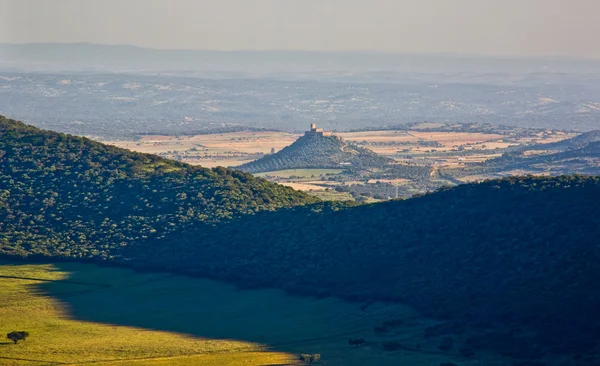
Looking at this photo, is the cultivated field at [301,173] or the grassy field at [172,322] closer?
the grassy field at [172,322]

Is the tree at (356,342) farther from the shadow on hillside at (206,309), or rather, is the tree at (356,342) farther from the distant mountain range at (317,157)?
the distant mountain range at (317,157)

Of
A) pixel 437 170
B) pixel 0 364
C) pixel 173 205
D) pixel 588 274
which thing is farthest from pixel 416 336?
pixel 437 170

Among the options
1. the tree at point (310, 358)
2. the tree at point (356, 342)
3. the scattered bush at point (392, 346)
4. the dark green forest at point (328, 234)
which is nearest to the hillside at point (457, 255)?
the dark green forest at point (328, 234)

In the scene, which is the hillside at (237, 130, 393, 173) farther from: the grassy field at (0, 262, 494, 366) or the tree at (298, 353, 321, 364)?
the tree at (298, 353, 321, 364)

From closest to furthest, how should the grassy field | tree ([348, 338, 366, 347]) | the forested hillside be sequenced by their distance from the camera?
the grassy field < tree ([348, 338, 366, 347]) < the forested hillside

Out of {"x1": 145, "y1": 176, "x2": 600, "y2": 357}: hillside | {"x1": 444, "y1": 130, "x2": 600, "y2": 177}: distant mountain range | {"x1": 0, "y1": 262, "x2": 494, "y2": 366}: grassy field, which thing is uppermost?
{"x1": 145, "y1": 176, "x2": 600, "y2": 357}: hillside

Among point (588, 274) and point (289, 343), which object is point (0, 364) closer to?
point (289, 343)

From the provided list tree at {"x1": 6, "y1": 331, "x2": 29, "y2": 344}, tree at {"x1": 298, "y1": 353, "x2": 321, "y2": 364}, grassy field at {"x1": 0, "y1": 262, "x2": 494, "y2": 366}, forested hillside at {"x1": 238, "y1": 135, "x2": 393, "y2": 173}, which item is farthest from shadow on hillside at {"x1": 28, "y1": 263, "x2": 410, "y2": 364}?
forested hillside at {"x1": 238, "y1": 135, "x2": 393, "y2": 173}

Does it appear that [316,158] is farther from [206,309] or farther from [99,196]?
[206,309]
